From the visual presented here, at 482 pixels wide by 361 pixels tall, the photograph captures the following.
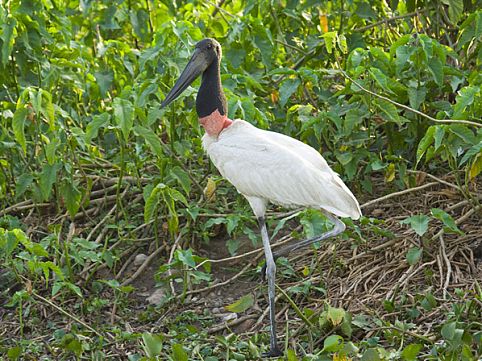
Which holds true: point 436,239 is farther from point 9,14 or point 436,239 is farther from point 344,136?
point 9,14

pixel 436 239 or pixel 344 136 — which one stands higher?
pixel 344 136

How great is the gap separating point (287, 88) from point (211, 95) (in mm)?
773

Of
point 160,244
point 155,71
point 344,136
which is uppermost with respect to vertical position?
point 155,71

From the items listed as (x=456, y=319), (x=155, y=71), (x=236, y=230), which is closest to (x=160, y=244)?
(x=236, y=230)

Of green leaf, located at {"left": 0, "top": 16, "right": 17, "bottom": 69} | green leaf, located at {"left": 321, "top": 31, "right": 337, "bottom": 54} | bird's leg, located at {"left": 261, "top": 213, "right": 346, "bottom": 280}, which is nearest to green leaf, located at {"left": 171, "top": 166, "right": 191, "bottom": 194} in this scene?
bird's leg, located at {"left": 261, "top": 213, "right": 346, "bottom": 280}

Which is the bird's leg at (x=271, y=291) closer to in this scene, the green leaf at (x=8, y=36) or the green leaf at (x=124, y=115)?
the green leaf at (x=124, y=115)

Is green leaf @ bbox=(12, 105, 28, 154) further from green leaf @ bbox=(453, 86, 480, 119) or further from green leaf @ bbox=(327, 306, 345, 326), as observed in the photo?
green leaf @ bbox=(453, 86, 480, 119)

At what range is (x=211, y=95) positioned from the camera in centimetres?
601

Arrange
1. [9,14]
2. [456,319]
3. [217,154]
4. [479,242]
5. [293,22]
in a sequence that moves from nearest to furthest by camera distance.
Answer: [456,319]
[217,154]
[479,242]
[9,14]
[293,22]

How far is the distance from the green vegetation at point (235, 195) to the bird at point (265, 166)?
23 cm

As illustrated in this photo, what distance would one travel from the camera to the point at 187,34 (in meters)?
6.37

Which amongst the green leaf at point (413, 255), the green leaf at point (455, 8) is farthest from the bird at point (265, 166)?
the green leaf at point (455, 8)

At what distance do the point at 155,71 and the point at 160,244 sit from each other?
1.08m

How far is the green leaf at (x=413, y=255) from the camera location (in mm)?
5957
